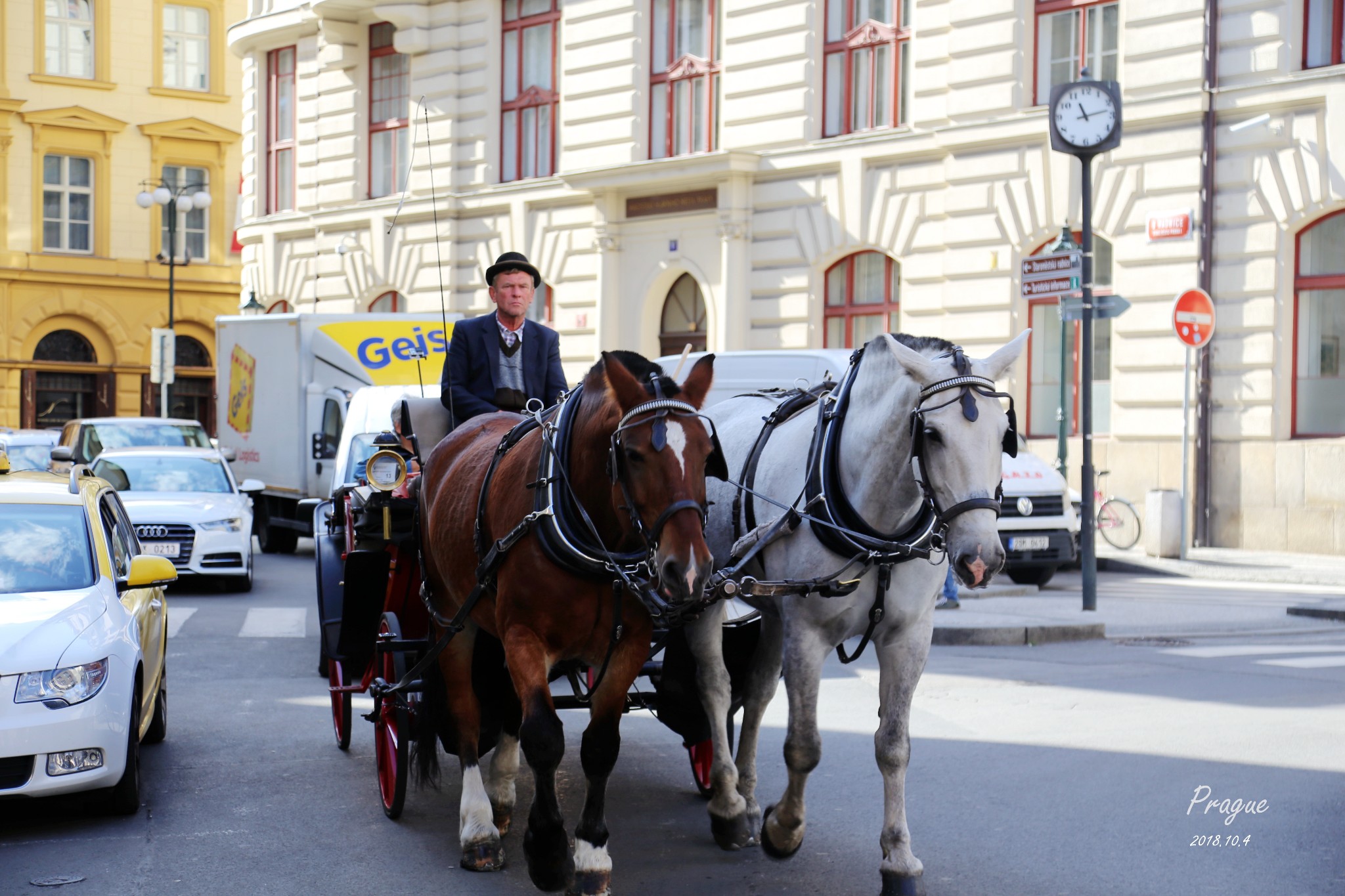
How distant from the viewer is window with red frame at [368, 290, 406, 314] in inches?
1239

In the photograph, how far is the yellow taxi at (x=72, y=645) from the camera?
19.9 feet

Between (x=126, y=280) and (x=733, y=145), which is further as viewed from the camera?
(x=126, y=280)

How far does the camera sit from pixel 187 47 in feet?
164

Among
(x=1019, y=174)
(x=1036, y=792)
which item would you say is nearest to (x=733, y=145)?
(x=1019, y=174)

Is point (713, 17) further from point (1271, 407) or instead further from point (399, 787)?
point (399, 787)

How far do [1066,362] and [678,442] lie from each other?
665 inches

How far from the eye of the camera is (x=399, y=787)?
6.32 m

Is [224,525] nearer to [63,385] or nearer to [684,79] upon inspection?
[684,79]

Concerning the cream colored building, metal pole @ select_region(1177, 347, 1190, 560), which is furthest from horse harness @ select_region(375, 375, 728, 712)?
metal pole @ select_region(1177, 347, 1190, 560)

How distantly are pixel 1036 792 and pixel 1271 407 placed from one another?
14.1m

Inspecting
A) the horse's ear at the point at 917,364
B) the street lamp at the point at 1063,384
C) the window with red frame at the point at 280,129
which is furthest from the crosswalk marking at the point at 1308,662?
the window with red frame at the point at 280,129

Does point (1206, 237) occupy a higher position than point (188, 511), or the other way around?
point (1206, 237)

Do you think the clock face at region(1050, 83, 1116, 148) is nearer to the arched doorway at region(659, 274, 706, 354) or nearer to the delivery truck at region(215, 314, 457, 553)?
the delivery truck at region(215, 314, 457, 553)

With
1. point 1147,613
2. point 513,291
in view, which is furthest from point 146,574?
point 1147,613
